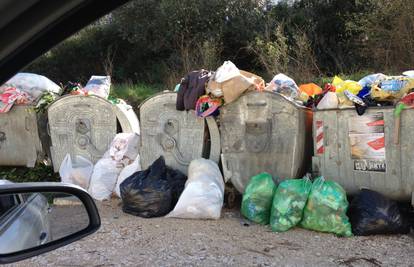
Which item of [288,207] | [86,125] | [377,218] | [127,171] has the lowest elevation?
[377,218]

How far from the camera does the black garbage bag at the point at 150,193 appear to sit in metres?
5.42

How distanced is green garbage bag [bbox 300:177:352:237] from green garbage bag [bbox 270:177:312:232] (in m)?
0.07

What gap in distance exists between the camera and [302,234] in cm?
477

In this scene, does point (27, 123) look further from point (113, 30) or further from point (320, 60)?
point (113, 30)

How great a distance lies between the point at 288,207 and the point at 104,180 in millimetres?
2580

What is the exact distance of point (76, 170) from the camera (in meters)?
6.54

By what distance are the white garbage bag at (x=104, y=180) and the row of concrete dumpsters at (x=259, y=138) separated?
395 millimetres

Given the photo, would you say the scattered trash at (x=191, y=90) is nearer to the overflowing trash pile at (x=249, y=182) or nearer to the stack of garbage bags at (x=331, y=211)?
the overflowing trash pile at (x=249, y=182)

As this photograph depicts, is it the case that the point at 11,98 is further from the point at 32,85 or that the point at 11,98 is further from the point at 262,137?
the point at 262,137

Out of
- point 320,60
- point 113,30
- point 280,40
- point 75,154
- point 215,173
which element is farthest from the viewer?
point 113,30

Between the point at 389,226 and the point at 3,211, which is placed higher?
the point at 3,211

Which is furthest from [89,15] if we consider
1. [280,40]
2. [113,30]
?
[113,30]

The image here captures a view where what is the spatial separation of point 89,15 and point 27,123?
21.7ft

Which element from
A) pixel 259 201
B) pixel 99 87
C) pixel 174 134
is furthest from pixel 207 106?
pixel 99 87
